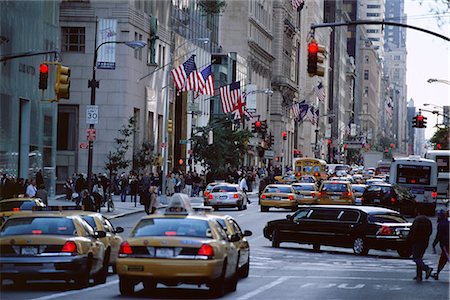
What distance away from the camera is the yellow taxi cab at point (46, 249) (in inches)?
817

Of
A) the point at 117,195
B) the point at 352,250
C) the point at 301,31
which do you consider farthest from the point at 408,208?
the point at 301,31

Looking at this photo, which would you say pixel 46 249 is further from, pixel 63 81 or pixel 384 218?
pixel 384 218

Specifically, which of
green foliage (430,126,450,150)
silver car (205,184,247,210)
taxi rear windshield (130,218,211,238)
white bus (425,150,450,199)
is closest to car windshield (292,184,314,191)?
silver car (205,184,247,210)

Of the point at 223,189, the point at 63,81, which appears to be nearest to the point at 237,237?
the point at 63,81

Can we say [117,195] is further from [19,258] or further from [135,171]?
[19,258]

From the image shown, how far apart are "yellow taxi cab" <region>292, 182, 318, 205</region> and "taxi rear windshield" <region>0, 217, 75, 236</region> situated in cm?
4055

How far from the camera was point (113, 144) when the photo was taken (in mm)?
78062

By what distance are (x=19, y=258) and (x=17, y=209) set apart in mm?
10181

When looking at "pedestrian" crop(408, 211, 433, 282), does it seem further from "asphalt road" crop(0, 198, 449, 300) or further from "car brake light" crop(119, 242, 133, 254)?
"car brake light" crop(119, 242, 133, 254)

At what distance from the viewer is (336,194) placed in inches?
2366

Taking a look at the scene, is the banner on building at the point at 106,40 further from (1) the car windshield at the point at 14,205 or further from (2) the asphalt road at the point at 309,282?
(1) the car windshield at the point at 14,205

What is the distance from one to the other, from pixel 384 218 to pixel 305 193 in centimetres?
2763

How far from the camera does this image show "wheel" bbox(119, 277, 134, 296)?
66.0ft

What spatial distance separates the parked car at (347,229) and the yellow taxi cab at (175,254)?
14297 mm
